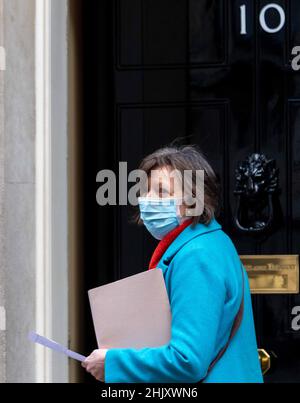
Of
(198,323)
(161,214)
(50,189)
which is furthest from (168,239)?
(50,189)

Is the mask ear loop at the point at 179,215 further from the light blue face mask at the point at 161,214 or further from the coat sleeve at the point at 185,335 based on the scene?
the coat sleeve at the point at 185,335

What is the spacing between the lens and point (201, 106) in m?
3.56

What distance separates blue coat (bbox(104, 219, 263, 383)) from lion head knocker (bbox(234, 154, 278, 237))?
4.36ft

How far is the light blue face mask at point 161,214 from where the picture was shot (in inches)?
86.3

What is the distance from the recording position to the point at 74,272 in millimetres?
3605

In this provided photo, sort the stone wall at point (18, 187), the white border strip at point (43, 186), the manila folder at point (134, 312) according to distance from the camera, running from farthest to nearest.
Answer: the white border strip at point (43, 186), the stone wall at point (18, 187), the manila folder at point (134, 312)

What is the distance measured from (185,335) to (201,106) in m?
1.78

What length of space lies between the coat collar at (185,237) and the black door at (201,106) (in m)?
1.36

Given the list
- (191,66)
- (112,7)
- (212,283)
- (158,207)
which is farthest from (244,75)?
(212,283)

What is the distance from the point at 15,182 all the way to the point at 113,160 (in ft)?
2.21

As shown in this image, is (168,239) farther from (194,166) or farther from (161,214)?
(194,166)

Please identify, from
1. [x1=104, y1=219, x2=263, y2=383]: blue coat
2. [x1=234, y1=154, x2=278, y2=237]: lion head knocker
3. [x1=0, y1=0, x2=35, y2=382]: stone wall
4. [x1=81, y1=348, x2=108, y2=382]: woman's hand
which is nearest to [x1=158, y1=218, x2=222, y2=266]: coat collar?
[x1=104, y1=219, x2=263, y2=383]: blue coat

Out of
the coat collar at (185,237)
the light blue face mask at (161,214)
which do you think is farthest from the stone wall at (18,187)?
the coat collar at (185,237)
